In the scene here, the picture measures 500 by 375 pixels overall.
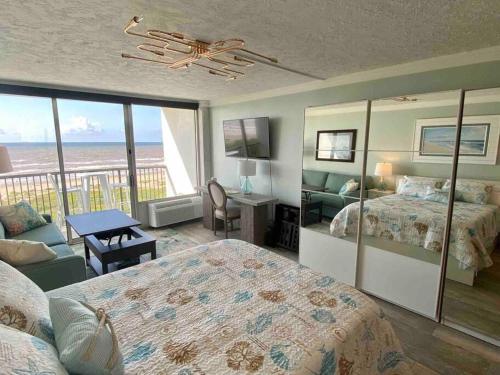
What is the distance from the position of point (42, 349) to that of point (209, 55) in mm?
1836

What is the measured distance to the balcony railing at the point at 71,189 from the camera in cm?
410

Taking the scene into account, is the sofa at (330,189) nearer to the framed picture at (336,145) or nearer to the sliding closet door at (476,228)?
the framed picture at (336,145)

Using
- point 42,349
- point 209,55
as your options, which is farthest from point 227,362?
point 209,55

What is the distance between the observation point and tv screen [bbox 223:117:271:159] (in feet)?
13.0

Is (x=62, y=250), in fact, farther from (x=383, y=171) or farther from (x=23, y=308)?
(x=383, y=171)

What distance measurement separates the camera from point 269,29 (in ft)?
5.78

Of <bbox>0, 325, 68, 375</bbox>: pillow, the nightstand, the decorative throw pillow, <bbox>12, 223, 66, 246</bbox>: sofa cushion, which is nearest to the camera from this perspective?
<bbox>0, 325, 68, 375</bbox>: pillow

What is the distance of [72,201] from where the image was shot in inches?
168

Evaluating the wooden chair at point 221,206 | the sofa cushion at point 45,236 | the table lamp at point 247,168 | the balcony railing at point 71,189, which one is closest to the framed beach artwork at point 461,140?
the table lamp at point 247,168

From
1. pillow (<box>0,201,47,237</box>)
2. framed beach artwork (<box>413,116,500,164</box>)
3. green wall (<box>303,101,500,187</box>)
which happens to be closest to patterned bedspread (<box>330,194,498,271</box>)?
green wall (<box>303,101,500,187</box>)

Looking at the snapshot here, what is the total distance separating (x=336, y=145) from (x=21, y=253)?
2.94 meters

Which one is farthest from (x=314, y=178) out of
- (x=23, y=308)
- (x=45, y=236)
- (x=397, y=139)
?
(x=45, y=236)

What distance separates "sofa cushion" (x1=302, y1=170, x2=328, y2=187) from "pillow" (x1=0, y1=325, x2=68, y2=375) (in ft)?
8.97

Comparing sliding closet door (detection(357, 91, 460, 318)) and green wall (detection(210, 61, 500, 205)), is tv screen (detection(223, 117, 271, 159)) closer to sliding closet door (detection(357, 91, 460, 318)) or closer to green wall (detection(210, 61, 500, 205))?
green wall (detection(210, 61, 500, 205))
